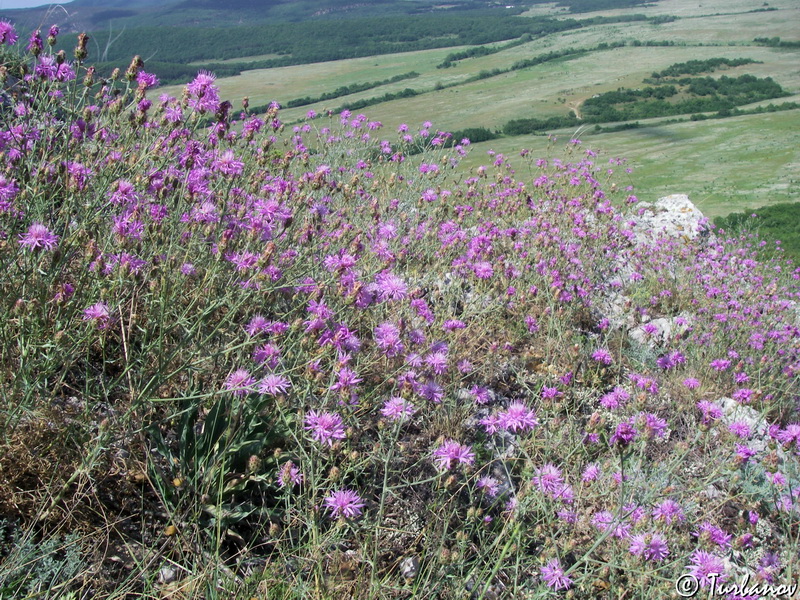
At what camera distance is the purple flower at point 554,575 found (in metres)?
2.12

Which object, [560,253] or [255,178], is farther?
[560,253]

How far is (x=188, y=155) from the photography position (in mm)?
2914

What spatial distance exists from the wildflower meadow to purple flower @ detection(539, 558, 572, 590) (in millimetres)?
21

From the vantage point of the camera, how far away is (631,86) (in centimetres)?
4175

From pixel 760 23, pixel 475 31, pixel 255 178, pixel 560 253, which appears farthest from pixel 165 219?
pixel 475 31

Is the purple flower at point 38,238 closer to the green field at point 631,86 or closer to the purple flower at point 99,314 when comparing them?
the purple flower at point 99,314

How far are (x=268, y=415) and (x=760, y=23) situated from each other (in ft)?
288

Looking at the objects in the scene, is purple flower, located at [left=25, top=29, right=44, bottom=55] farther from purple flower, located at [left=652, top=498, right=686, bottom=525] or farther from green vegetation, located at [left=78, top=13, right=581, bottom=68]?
green vegetation, located at [left=78, top=13, right=581, bottom=68]

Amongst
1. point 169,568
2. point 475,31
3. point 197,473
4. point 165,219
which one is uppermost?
point 475,31

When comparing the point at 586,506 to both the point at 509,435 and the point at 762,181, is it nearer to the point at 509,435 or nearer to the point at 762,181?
the point at 509,435

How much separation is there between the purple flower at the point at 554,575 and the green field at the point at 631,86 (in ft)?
20.7

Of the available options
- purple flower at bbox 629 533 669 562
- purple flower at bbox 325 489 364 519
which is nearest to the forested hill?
purple flower at bbox 629 533 669 562

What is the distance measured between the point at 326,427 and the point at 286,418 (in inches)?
6.3

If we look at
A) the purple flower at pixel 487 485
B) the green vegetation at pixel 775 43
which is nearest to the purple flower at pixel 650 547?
the purple flower at pixel 487 485
